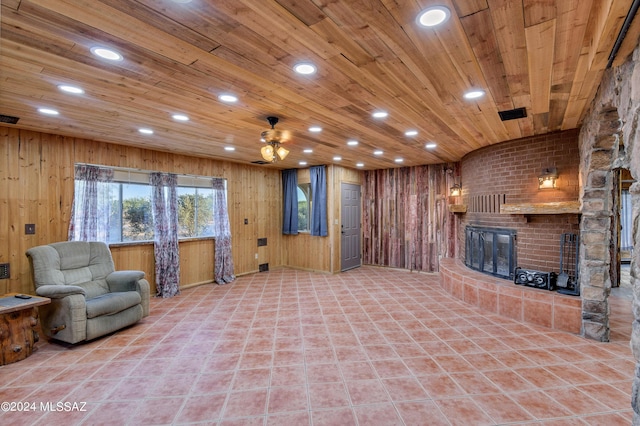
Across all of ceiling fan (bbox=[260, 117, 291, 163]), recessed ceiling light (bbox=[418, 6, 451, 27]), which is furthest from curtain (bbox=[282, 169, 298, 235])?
recessed ceiling light (bbox=[418, 6, 451, 27])

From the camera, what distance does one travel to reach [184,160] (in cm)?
530

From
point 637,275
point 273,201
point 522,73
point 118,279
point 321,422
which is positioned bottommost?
point 321,422

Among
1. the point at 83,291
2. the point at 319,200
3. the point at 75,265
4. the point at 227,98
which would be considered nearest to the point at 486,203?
the point at 319,200

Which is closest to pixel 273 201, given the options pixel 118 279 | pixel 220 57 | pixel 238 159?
pixel 238 159

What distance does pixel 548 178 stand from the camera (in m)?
3.71

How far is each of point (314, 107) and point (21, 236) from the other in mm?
3890

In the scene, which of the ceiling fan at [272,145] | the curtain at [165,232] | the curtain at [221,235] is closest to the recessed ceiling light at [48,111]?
the curtain at [165,232]

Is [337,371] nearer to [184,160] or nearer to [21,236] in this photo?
[21,236]

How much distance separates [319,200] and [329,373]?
4.31m

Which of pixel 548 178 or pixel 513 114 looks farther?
pixel 548 178

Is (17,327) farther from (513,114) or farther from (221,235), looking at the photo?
(513,114)

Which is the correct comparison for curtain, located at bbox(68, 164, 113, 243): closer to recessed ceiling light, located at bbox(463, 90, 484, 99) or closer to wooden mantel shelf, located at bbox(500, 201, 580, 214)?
recessed ceiling light, located at bbox(463, 90, 484, 99)

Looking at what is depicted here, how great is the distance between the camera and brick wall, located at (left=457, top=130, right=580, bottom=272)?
362 centimetres

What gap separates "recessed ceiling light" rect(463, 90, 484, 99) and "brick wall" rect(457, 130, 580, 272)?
2.01m
